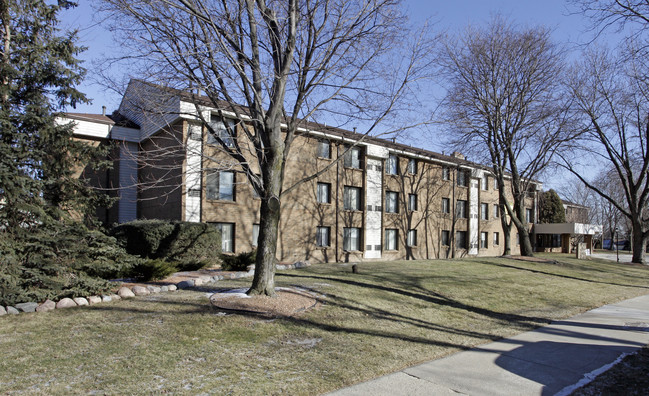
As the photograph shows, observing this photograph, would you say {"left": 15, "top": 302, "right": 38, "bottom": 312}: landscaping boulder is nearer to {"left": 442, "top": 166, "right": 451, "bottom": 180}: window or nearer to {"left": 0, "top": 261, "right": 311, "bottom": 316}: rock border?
{"left": 0, "top": 261, "right": 311, "bottom": 316}: rock border

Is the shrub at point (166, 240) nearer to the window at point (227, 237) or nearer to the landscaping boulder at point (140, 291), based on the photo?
the window at point (227, 237)

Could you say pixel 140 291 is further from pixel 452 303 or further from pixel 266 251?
pixel 452 303

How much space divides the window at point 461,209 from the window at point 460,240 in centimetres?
131

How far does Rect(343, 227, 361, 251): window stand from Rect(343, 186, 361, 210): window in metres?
1.36

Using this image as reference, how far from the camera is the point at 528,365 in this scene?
6.03m

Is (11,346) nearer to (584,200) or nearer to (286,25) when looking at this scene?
(286,25)

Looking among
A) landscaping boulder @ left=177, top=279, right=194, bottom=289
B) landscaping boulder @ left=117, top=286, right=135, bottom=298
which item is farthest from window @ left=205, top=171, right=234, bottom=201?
landscaping boulder @ left=117, top=286, right=135, bottom=298

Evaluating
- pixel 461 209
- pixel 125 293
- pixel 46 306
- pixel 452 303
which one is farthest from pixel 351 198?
pixel 46 306

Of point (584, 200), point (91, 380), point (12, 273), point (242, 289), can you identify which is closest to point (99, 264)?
point (12, 273)

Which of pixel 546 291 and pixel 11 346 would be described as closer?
pixel 11 346

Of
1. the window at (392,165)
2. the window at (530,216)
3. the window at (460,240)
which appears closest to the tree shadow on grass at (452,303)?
the window at (392,165)

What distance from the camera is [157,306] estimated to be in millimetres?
7734

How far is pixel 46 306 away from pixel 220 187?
12.3 m

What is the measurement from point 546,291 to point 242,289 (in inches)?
400
